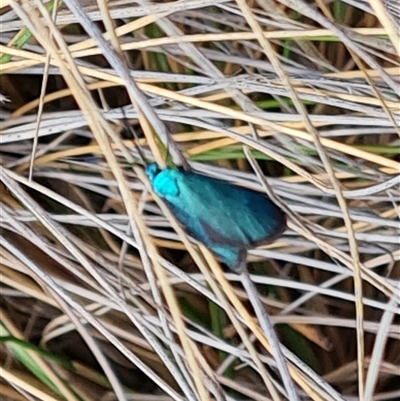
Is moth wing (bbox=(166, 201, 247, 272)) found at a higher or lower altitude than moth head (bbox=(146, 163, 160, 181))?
lower

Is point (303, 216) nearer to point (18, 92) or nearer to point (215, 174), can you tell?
point (215, 174)

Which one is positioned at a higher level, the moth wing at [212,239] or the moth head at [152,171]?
the moth head at [152,171]

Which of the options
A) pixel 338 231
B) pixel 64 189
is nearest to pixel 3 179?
pixel 64 189

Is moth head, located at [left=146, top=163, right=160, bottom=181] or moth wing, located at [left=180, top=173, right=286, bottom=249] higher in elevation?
moth head, located at [left=146, top=163, right=160, bottom=181]
